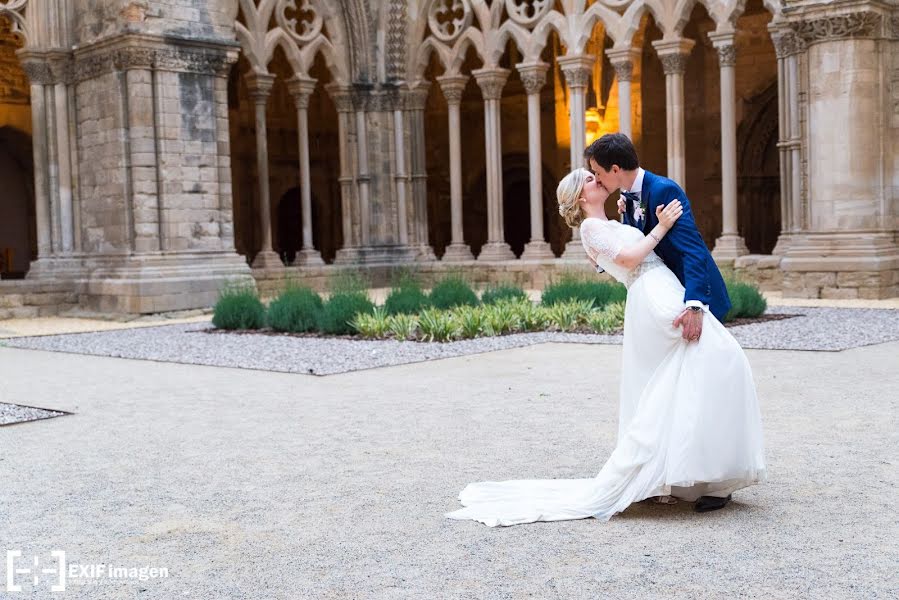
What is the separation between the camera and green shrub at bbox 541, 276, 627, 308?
1141cm

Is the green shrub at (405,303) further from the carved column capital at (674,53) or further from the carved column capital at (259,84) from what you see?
the carved column capital at (259,84)

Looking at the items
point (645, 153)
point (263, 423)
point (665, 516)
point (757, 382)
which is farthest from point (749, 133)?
point (665, 516)

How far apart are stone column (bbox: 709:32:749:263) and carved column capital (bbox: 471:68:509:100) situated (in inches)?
149

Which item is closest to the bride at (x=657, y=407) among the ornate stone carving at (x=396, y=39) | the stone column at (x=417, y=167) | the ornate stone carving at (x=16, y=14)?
the ornate stone carving at (x=16, y=14)

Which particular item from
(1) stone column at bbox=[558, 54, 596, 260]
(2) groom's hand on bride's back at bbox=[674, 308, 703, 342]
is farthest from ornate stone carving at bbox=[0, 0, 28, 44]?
(2) groom's hand on bride's back at bbox=[674, 308, 703, 342]

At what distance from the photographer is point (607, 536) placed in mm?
3355

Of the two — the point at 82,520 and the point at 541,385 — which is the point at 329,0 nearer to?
the point at 541,385

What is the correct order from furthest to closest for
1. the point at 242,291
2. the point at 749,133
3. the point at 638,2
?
the point at 749,133, the point at 638,2, the point at 242,291

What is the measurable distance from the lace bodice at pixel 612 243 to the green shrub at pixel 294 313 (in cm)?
732

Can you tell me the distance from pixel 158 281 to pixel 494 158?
6.13m

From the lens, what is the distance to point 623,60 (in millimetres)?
15750

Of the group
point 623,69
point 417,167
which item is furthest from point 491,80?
point 623,69

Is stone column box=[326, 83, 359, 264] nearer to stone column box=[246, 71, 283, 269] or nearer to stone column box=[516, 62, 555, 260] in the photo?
stone column box=[246, 71, 283, 269]

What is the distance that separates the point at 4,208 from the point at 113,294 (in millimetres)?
8320
